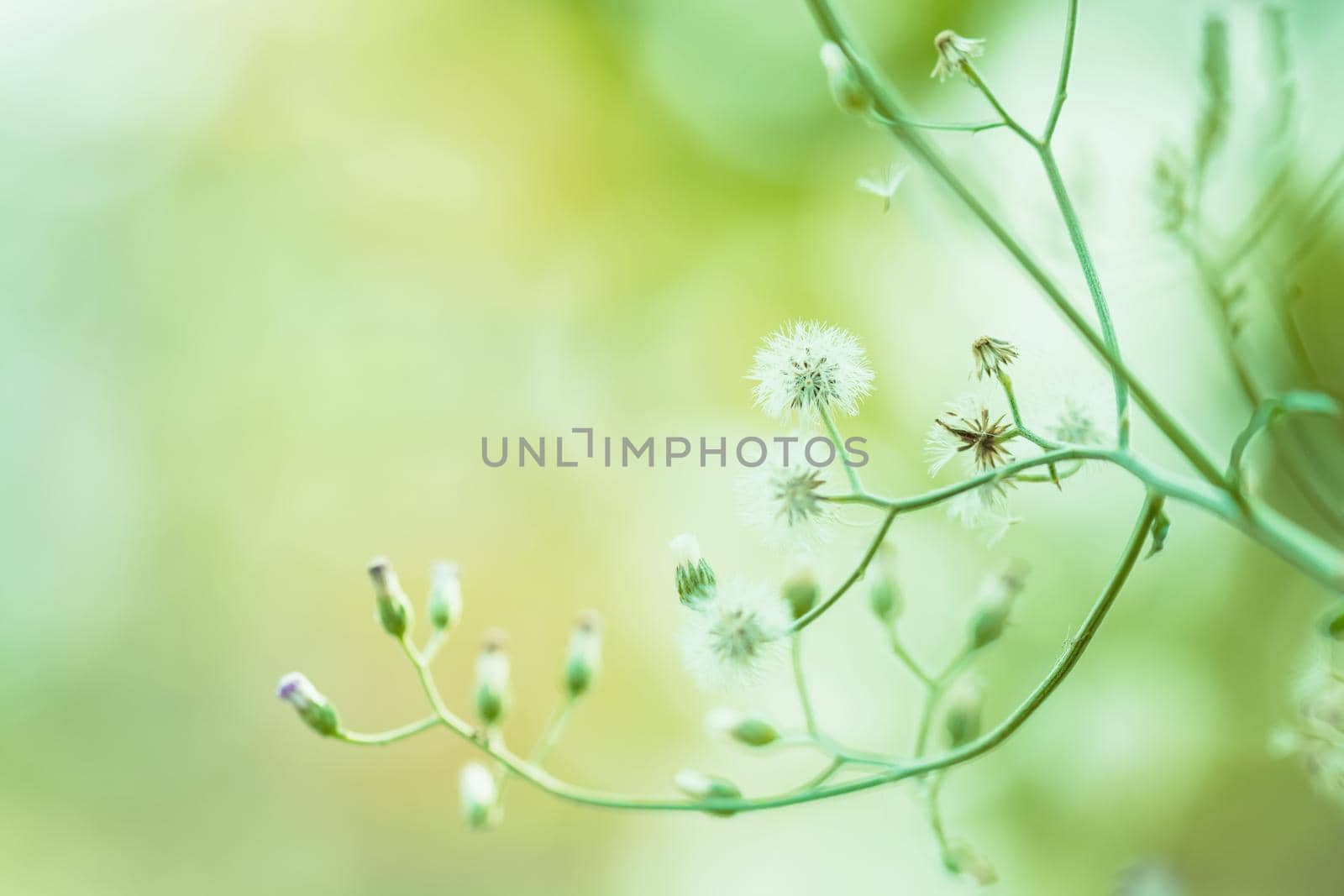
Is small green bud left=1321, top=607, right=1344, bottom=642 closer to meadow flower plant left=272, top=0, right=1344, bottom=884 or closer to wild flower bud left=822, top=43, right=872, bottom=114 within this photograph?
meadow flower plant left=272, top=0, right=1344, bottom=884

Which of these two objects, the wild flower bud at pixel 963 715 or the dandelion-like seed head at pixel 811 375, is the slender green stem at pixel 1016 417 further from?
the wild flower bud at pixel 963 715

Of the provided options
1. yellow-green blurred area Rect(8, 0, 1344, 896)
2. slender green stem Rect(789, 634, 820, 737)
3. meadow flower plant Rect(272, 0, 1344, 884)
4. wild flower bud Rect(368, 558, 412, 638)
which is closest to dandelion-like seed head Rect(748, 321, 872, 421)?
meadow flower plant Rect(272, 0, 1344, 884)

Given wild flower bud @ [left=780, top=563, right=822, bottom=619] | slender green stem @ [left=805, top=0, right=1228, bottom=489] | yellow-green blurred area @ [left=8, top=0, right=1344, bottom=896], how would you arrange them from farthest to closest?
yellow-green blurred area @ [left=8, top=0, right=1344, bottom=896] → wild flower bud @ [left=780, top=563, right=822, bottom=619] → slender green stem @ [left=805, top=0, right=1228, bottom=489]

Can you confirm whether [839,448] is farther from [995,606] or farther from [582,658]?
[582,658]

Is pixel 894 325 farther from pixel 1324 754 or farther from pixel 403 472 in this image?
pixel 1324 754

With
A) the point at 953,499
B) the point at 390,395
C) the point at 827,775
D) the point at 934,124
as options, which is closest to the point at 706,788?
the point at 827,775

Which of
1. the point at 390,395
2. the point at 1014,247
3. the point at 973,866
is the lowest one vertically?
the point at 973,866
